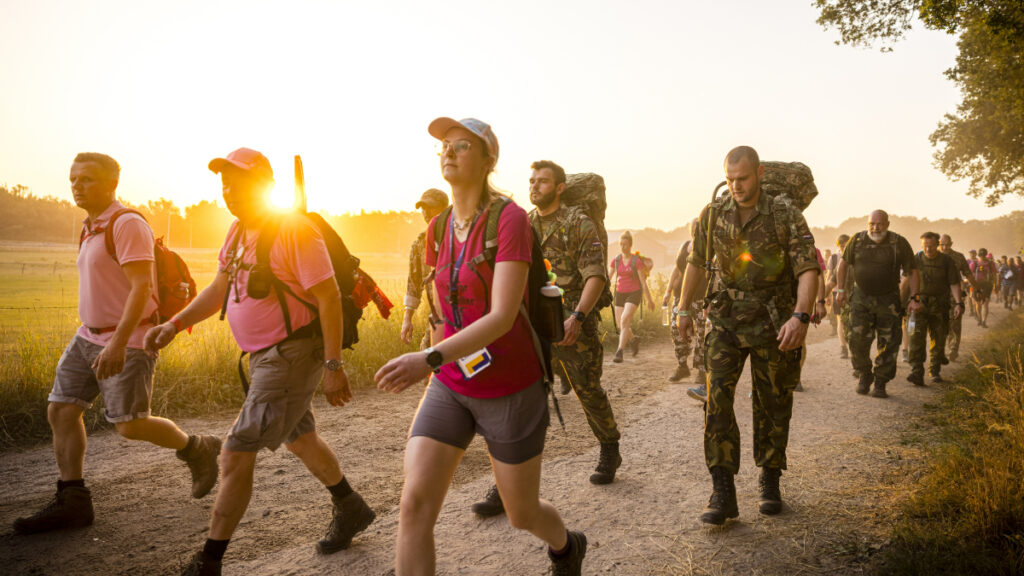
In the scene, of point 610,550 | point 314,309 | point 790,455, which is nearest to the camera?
point 314,309

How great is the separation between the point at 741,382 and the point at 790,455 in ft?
11.5

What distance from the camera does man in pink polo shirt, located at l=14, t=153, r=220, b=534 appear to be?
12.3 feet

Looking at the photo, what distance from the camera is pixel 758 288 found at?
13.2 ft

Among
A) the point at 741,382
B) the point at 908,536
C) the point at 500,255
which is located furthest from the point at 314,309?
the point at 741,382

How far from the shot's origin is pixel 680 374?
354 inches

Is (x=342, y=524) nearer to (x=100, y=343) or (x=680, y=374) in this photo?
(x=100, y=343)

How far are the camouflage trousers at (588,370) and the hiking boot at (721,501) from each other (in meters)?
0.93

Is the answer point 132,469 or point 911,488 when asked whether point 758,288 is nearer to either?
point 911,488

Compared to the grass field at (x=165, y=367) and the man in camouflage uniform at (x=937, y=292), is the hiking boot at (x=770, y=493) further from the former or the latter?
the man in camouflage uniform at (x=937, y=292)

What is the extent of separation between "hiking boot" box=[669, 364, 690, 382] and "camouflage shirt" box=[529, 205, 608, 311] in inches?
187

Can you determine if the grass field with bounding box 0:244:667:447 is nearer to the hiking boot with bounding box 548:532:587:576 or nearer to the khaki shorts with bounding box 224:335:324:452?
the khaki shorts with bounding box 224:335:324:452

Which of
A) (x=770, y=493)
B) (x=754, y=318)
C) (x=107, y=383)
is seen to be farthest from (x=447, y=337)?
(x=770, y=493)

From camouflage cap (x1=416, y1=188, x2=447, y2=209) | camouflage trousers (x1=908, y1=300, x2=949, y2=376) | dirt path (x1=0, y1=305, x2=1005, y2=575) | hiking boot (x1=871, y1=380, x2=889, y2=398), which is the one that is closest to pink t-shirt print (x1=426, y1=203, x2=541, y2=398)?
dirt path (x1=0, y1=305, x2=1005, y2=575)

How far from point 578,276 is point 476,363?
244cm
